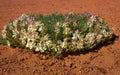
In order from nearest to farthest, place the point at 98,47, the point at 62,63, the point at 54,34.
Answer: the point at 62,63
the point at 54,34
the point at 98,47

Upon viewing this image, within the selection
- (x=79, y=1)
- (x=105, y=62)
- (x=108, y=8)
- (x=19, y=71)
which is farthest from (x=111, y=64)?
(x=79, y=1)

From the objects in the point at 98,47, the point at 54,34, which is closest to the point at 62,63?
the point at 54,34

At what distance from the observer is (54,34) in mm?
6477

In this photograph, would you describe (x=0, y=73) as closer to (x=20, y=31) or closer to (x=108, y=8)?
(x=20, y=31)

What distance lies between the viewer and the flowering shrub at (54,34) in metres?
6.35

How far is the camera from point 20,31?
21.6 feet

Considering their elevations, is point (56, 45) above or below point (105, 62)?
above

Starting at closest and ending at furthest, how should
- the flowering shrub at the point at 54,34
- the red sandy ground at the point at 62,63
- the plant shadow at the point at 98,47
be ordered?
1. the red sandy ground at the point at 62,63
2. the flowering shrub at the point at 54,34
3. the plant shadow at the point at 98,47

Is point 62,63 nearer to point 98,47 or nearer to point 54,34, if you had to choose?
point 54,34

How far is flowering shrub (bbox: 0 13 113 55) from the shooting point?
6.35m

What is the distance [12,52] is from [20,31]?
1.44ft

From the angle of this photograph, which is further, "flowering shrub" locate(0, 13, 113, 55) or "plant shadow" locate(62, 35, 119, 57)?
"plant shadow" locate(62, 35, 119, 57)

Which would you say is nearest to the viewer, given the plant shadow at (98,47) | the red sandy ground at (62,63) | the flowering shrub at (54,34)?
the red sandy ground at (62,63)

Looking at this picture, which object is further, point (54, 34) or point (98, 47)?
point (98, 47)
